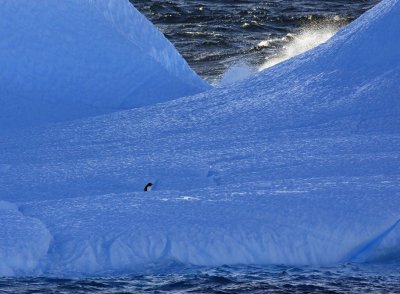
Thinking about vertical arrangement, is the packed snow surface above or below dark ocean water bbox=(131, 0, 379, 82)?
below

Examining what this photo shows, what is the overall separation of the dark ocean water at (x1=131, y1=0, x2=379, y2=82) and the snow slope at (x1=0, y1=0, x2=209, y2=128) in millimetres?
6253

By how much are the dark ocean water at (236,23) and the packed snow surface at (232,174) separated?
7584 mm

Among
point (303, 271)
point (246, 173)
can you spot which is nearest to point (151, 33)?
point (246, 173)

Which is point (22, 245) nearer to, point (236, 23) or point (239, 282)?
point (239, 282)

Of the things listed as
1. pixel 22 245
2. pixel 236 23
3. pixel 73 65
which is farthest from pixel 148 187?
pixel 236 23

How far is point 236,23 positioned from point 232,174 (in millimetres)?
13918

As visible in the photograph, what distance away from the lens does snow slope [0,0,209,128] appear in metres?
11.0

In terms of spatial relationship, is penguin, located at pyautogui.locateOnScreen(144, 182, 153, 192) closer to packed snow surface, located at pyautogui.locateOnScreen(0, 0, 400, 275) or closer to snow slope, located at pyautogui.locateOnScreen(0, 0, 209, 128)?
packed snow surface, located at pyautogui.locateOnScreen(0, 0, 400, 275)

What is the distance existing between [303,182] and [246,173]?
2.01 ft

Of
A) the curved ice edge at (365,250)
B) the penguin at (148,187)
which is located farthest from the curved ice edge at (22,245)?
the curved ice edge at (365,250)

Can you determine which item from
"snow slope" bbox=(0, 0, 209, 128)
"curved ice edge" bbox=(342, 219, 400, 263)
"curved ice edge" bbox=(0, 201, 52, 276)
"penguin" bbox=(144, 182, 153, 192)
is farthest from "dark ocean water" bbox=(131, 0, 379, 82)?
"curved ice edge" bbox=(342, 219, 400, 263)

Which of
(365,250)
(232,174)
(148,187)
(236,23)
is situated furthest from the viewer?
(236,23)

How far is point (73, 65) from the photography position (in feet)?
36.8

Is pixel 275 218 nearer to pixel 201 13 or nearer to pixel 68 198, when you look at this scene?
pixel 68 198
